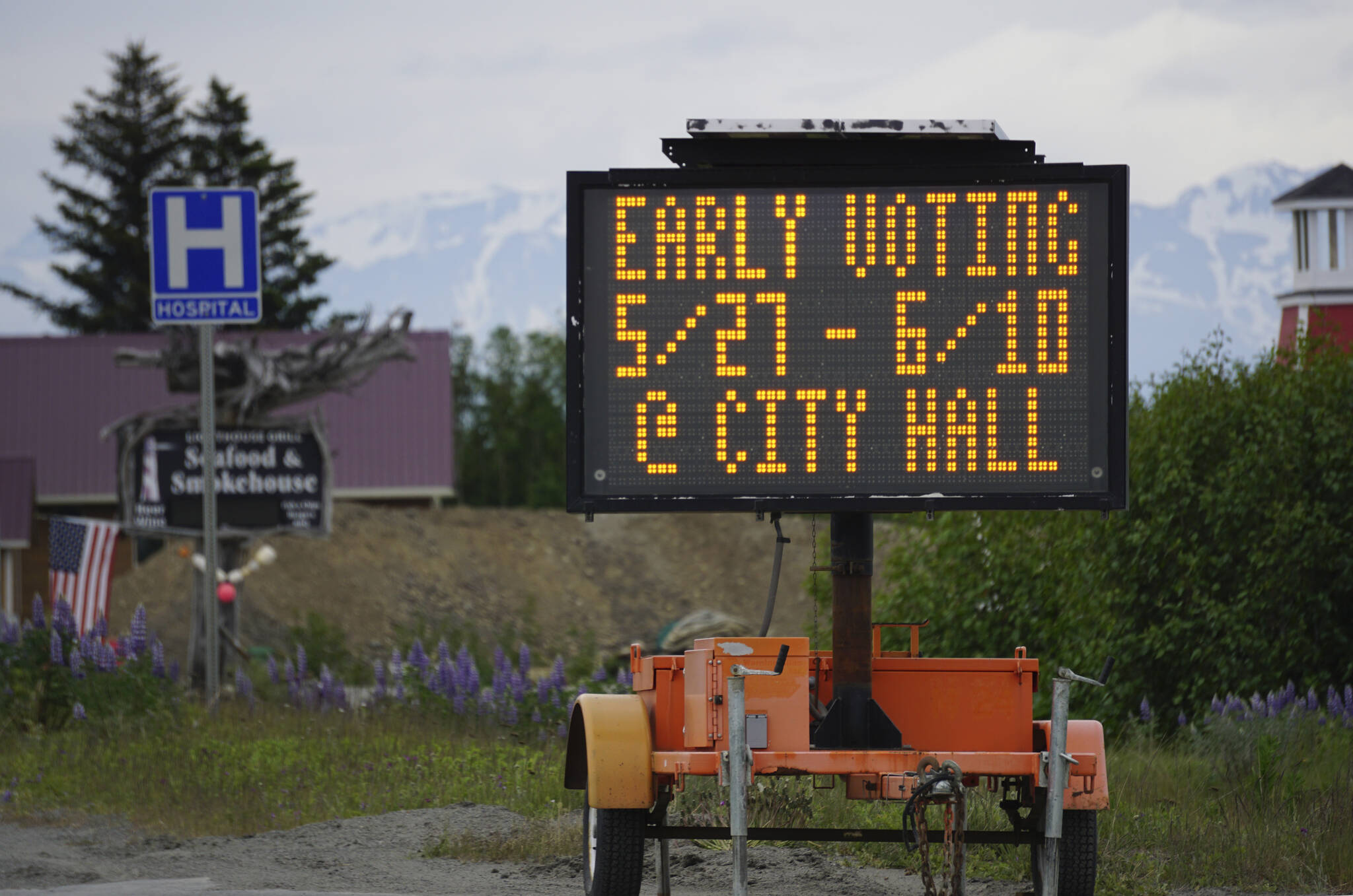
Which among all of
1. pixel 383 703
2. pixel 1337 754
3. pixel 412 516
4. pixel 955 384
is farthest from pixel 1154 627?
pixel 412 516

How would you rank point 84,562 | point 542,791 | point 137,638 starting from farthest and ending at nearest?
point 84,562 → point 137,638 → point 542,791

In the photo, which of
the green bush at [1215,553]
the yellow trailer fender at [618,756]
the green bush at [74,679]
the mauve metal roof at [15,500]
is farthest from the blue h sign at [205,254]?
the mauve metal roof at [15,500]

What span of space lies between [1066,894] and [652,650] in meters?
29.3

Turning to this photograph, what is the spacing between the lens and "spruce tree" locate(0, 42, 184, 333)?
59906 millimetres

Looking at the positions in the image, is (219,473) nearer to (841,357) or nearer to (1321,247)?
(841,357)

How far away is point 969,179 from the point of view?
6668mm

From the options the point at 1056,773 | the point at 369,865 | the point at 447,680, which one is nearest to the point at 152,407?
the point at 447,680

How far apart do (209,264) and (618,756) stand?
8.50 meters

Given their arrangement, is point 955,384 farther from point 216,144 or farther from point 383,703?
point 216,144

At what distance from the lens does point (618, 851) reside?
21.8 ft

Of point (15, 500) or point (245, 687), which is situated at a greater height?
point (15, 500)

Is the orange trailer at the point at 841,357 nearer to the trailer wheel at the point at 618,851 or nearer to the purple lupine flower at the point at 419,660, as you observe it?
the trailer wheel at the point at 618,851

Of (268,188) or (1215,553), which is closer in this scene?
(1215,553)

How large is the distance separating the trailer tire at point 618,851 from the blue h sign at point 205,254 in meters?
7.91
